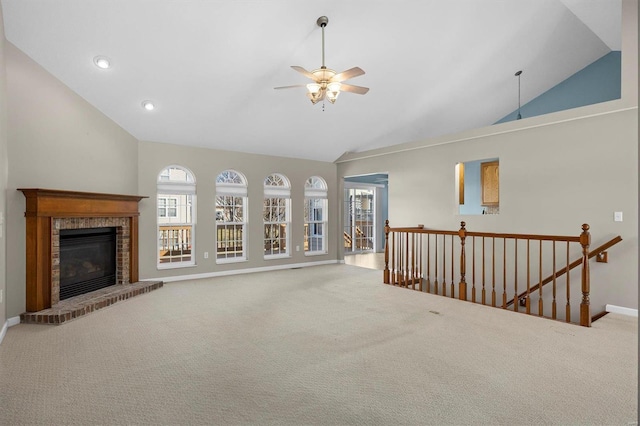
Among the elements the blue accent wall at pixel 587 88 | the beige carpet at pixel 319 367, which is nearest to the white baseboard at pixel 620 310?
the beige carpet at pixel 319 367

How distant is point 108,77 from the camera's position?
4.41 m

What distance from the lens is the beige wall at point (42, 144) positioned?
3.82m

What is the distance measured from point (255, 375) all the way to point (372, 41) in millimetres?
4422

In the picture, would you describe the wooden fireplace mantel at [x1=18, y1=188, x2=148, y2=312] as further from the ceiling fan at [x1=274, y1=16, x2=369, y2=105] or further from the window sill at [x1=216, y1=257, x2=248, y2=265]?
the ceiling fan at [x1=274, y1=16, x2=369, y2=105]

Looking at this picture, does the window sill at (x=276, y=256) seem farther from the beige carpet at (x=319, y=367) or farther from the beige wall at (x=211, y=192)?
the beige carpet at (x=319, y=367)

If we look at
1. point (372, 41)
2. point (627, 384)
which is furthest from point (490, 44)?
point (627, 384)

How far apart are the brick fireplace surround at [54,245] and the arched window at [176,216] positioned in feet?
3.40

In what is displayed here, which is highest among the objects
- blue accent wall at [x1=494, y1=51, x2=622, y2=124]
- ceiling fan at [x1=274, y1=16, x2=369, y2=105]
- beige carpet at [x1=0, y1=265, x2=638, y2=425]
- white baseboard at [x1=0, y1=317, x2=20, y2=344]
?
blue accent wall at [x1=494, y1=51, x2=622, y2=124]

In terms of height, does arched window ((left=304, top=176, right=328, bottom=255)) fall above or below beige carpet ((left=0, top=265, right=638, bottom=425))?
above

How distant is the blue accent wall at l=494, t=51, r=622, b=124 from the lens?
6320 mm

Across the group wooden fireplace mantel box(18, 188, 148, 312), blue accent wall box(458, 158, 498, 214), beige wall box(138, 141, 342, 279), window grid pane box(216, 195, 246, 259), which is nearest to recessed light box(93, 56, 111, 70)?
wooden fireplace mantel box(18, 188, 148, 312)

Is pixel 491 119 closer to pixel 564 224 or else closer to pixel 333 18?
pixel 564 224

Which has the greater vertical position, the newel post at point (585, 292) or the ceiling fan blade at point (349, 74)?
the ceiling fan blade at point (349, 74)

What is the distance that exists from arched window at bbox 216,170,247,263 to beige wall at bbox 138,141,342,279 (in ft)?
0.45
